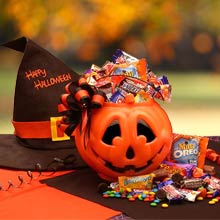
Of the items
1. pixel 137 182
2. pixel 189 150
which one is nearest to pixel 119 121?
pixel 137 182

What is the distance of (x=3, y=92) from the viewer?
3152mm

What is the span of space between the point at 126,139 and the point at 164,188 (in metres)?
0.15

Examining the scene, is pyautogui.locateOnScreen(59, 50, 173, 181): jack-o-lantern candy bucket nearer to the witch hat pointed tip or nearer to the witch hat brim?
the witch hat brim

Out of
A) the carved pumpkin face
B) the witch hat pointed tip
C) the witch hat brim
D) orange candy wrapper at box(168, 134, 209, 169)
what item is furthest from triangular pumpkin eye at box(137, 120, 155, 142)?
the witch hat pointed tip

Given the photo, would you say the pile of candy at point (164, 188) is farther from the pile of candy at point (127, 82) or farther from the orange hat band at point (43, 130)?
the orange hat band at point (43, 130)

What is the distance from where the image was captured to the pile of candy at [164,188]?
1240mm

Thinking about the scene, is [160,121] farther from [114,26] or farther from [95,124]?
[114,26]

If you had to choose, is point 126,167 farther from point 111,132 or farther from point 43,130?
point 43,130

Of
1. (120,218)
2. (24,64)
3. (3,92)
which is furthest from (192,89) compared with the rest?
(120,218)

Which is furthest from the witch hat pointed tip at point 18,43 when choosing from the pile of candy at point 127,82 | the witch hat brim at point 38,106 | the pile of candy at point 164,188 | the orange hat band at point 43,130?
the pile of candy at point 164,188

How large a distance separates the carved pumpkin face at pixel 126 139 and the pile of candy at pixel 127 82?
29 millimetres

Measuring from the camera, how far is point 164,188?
A: 1.27m

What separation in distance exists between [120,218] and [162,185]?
7.1 inches

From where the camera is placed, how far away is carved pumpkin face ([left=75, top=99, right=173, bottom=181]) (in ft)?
4.24
